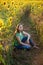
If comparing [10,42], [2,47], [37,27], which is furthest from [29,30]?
[2,47]

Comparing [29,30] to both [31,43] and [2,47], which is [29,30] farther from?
[2,47]

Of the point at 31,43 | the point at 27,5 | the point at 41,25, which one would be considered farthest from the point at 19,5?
the point at 31,43

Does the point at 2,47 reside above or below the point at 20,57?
above

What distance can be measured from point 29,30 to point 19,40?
0.72 m

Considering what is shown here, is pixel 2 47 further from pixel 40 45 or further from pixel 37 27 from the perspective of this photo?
pixel 37 27

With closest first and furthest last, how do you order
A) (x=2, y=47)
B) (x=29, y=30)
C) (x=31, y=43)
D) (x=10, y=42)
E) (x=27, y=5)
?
(x=2, y=47)
(x=10, y=42)
(x=31, y=43)
(x=29, y=30)
(x=27, y=5)

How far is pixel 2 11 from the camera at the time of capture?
18.6 ft

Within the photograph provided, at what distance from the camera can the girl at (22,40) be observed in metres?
4.70

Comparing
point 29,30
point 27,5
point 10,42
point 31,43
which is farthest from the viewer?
point 27,5

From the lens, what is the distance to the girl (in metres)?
4.70

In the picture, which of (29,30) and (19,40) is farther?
(29,30)

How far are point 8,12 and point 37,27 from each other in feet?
2.51

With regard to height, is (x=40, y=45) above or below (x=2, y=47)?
below

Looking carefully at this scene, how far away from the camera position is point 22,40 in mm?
4863
